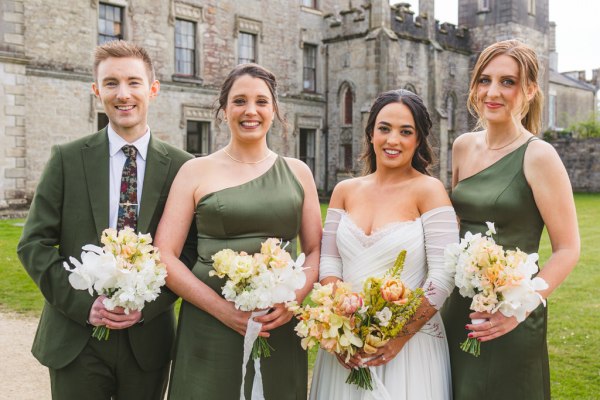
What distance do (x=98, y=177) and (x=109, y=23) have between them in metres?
18.9

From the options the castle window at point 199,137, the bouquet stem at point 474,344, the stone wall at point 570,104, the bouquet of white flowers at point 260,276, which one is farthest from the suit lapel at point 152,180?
the stone wall at point 570,104

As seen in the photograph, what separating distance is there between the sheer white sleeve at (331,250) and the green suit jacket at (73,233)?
92cm

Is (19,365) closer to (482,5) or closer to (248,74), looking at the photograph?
(248,74)

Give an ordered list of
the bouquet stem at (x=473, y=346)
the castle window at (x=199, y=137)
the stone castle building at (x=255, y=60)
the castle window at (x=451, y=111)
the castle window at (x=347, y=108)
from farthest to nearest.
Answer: the castle window at (x=451, y=111) < the castle window at (x=347, y=108) < the castle window at (x=199, y=137) < the stone castle building at (x=255, y=60) < the bouquet stem at (x=473, y=346)

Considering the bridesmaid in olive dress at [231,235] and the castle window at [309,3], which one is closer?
the bridesmaid in olive dress at [231,235]

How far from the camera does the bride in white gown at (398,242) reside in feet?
11.2

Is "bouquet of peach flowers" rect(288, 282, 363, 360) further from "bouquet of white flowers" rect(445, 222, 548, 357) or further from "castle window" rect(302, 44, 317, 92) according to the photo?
"castle window" rect(302, 44, 317, 92)

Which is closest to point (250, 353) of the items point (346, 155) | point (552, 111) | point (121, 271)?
point (121, 271)

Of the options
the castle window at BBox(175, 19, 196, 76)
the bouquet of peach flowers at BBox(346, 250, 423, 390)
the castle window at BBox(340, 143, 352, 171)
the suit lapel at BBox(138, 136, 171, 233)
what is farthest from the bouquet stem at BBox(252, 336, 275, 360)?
the castle window at BBox(340, 143, 352, 171)

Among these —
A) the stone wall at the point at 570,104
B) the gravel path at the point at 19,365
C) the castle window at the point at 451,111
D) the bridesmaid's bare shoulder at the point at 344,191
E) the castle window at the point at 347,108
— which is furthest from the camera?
the stone wall at the point at 570,104

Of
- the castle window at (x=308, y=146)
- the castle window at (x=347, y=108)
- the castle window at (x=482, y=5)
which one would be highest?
the castle window at (x=482, y=5)

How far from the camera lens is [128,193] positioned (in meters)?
3.57

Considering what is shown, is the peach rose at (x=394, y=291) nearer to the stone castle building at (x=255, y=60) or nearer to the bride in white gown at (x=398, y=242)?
the bride in white gown at (x=398, y=242)

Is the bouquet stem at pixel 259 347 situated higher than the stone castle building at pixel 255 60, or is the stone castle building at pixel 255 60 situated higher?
the stone castle building at pixel 255 60
